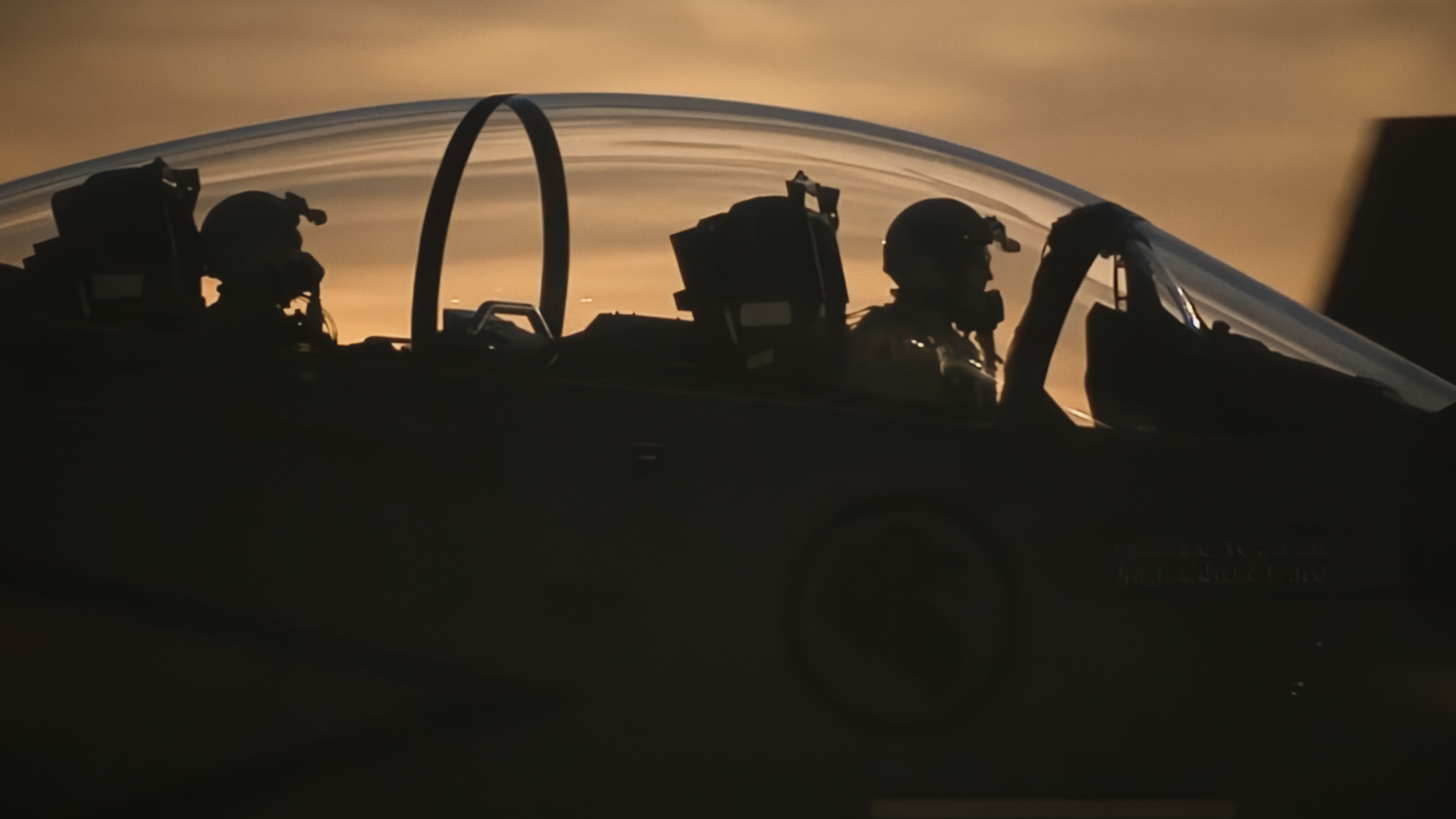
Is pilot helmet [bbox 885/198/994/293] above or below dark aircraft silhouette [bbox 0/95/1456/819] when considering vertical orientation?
above

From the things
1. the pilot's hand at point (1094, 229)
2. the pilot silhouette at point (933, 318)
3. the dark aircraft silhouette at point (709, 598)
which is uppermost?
the pilot's hand at point (1094, 229)

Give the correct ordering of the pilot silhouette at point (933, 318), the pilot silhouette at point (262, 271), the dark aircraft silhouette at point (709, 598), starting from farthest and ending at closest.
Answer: the pilot silhouette at point (262, 271) < the pilot silhouette at point (933, 318) < the dark aircraft silhouette at point (709, 598)

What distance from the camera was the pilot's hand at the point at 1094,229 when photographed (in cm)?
252

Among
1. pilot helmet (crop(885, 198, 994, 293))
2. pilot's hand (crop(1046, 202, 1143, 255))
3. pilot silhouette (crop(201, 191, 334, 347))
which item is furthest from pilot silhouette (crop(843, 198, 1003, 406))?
pilot silhouette (crop(201, 191, 334, 347))

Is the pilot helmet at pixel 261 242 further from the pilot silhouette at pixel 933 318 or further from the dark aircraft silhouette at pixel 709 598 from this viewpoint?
the pilot silhouette at pixel 933 318

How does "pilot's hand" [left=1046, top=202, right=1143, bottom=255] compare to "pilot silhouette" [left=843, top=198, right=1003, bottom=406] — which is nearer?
"pilot silhouette" [left=843, top=198, right=1003, bottom=406]

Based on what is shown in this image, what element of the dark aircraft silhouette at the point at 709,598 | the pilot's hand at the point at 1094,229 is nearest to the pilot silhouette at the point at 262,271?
the dark aircraft silhouette at the point at 709,598

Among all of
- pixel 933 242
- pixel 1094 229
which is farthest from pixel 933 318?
pixel 1094 229

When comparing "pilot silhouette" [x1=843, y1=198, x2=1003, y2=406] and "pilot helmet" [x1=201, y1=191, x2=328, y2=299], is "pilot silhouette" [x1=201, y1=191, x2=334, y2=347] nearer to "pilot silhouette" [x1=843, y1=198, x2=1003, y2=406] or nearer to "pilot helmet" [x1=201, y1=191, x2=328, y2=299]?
"pilot helmet" [x1=201, y1=191, x2=328, y2=299]

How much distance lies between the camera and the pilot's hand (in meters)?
2.52

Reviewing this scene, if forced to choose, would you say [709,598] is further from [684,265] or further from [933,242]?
[933,242]

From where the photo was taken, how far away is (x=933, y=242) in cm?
254

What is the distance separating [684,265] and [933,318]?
1.49 ft

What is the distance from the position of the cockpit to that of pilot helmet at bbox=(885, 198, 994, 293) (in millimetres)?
26
